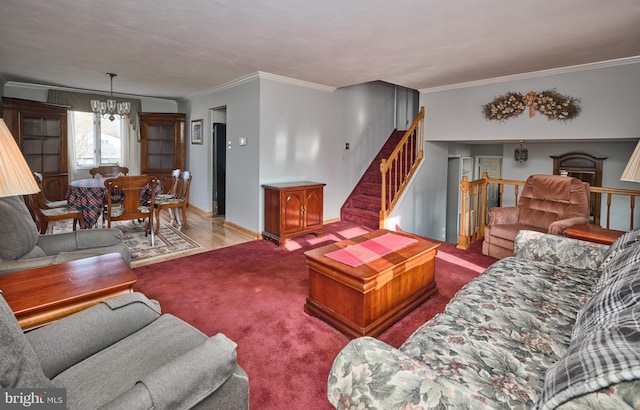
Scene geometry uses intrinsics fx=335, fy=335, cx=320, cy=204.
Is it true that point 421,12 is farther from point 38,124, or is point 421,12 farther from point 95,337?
point 38,124

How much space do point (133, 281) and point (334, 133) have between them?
456cm

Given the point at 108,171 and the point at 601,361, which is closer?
the point at 601,361

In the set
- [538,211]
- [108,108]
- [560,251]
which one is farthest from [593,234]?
[108,108]

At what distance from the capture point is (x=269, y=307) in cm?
284

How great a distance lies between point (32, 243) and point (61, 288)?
3.31 feet

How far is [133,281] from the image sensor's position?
6.14ft

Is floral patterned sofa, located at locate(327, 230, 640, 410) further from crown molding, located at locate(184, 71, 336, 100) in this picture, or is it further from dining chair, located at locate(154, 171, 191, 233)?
dining chair, located at locate(154, 171, 191, 233)

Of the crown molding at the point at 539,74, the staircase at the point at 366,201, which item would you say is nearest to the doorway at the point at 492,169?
the staircase at the point at 366,201

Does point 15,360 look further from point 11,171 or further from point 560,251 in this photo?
point 560,251

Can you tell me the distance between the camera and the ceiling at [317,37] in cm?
259

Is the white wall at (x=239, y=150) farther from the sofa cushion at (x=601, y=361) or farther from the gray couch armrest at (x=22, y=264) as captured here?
the sofa cushion at (x=601, y=361)

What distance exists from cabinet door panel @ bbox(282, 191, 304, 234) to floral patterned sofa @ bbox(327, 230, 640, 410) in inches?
112

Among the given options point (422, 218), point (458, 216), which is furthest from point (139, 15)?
point (458, 216)

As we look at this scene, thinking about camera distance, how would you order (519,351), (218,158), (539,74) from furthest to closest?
(218,158) → (539,74) → (519,351)
